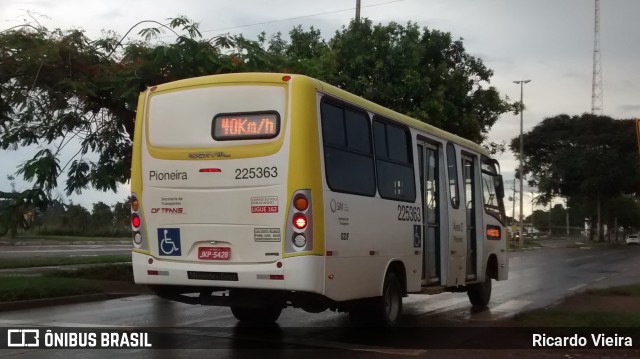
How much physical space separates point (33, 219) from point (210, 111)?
30.8 feet

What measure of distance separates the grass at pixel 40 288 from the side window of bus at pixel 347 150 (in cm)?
646

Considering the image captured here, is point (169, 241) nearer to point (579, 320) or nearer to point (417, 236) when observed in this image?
point (417, 236)

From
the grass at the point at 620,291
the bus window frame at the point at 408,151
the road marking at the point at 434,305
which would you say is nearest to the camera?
the bus window frame at the point at 408,151

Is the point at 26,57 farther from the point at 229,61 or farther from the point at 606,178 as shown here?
the point at 606,178

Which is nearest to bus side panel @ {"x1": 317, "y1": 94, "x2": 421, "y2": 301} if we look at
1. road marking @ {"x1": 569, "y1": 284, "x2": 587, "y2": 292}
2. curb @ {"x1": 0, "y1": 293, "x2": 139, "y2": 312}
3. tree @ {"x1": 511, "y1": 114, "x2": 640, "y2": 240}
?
curb @ {"x1": 0, "y1": 293, "x2": 139, "y2": 312}

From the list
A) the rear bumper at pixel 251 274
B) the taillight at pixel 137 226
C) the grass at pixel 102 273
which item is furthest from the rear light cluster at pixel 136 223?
the grass at pixel 102 273

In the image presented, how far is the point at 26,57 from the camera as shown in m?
14.6

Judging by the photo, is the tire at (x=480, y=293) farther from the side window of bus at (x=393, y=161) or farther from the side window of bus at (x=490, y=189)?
the side window of bus at (x=393, y=161)

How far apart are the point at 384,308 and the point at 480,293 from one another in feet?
15.1

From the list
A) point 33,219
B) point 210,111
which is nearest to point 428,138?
point 210,111

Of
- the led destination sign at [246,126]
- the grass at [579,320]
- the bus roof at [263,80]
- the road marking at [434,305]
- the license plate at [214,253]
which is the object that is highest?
the bus roof at [263,80]

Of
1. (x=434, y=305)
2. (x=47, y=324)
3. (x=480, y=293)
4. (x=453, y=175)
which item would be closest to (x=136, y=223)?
(x=47, y=324)

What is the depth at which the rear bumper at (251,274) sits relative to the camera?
26.2ft

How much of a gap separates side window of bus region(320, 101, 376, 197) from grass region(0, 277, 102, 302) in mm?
6463
